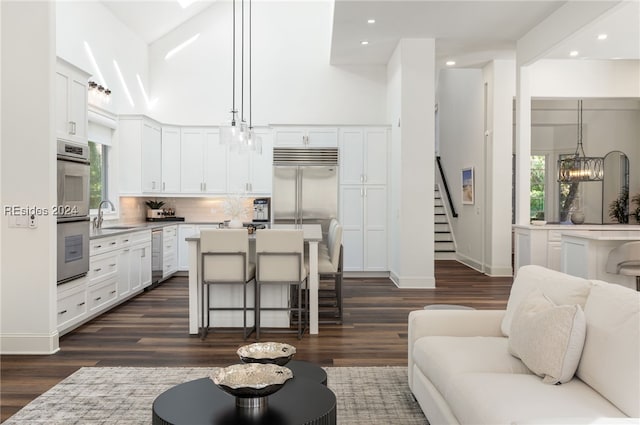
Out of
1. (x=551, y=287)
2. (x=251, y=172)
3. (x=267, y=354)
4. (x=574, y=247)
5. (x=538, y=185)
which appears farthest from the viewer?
(x=538, y=185)

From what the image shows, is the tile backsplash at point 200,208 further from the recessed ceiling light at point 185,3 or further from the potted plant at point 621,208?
the potted plant at point 621,208

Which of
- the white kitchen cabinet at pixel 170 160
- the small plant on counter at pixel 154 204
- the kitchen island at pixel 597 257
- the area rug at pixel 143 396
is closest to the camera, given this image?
the area rug at pixel 143 396

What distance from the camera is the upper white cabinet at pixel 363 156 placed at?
26.2ft

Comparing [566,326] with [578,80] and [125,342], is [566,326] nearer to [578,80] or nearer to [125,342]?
[125,342]

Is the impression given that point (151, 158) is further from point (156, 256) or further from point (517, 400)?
point (517, 400)

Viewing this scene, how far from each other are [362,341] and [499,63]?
5.64 metres

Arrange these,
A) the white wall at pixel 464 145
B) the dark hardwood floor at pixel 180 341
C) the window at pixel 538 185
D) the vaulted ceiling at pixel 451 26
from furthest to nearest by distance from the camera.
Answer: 1. the window at pixel 538 185
2. the white wall at pixel 464 145
3. the vaulted ceiling at pixel 451 26
4. the dark hardwood floor at pixel 180 341

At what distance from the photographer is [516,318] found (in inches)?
98.1

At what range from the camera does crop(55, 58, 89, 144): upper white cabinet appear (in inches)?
173

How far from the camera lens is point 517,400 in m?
1.92

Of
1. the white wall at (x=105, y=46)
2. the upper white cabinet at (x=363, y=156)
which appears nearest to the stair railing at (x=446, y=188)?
the upper white cabinet at (x=363, y=156)

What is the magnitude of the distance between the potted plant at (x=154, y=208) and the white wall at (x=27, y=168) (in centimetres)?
439

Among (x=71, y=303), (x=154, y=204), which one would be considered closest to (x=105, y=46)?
(x=154, y=204)

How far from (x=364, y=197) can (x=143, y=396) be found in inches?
210
